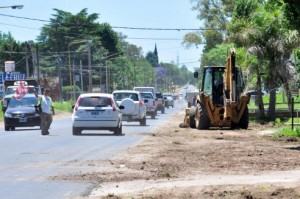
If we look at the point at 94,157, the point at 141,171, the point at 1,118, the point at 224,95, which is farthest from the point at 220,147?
the point at 1,118

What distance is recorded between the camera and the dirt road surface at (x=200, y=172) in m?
11.6

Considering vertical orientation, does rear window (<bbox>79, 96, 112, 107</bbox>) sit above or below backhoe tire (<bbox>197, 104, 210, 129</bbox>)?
above

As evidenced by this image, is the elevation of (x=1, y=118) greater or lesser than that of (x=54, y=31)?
lesser

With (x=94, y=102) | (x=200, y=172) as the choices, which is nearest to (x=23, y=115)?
(x=94, y=102)

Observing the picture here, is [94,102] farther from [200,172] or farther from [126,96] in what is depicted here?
[200,172]

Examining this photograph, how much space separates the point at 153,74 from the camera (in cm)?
19188

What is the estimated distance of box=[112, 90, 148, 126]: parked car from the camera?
37344mm

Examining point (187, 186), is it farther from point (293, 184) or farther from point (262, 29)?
point (262, 29)

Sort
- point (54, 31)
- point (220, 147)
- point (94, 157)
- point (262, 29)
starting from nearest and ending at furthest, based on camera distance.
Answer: point (94, 157) → point (220, 147) → point (262, 29) → point (54, 31)

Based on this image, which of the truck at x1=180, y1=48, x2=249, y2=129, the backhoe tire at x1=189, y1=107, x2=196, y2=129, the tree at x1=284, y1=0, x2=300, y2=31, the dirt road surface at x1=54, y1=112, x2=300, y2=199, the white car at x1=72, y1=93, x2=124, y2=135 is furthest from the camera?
the backhoe tire at x1=189, y1=107, x2=196, y2=129

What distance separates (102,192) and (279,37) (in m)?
28.1

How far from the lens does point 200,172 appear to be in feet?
48.9

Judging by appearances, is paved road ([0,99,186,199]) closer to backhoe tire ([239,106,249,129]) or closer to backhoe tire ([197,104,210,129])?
backhoe tire ([197,104,210,129])

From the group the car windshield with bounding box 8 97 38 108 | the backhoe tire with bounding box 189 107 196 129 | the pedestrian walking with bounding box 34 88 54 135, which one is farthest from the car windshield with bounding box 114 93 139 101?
the pedestrian walking with bounding box 34 88 54 135
